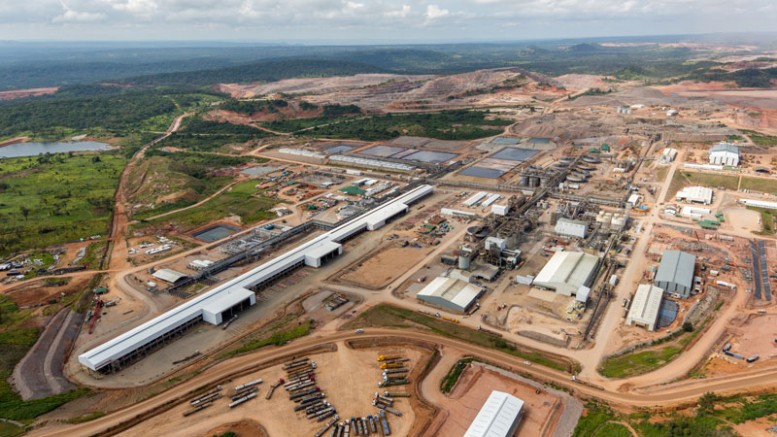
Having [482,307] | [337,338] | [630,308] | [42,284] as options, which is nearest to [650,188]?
[630,308]

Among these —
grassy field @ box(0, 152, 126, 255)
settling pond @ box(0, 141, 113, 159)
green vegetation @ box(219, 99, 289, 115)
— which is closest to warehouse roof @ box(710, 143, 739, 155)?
grassy field @ box(0, 152, 126, 255)

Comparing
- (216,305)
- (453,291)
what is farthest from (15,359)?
(453,291)

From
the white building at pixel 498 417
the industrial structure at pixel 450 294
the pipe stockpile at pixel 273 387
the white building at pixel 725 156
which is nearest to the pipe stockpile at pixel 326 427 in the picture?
the pipe stockpile at pixel 273 387

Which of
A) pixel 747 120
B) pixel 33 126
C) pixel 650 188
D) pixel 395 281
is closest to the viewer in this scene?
pixel 395 281

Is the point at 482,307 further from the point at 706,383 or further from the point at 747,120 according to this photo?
the point at 747,120

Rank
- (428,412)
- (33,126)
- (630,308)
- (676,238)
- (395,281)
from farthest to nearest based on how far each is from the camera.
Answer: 1. (33,126)
2. (676,238)
3. (395,281)
4. (630,308)
5. (428,412)

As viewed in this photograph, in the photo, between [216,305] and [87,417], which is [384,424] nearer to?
[87,417]

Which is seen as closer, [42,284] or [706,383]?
[706,383]
